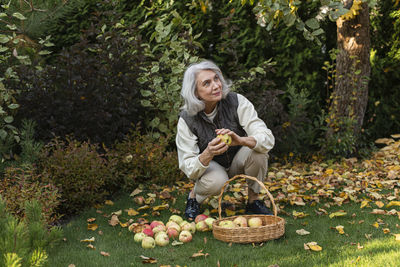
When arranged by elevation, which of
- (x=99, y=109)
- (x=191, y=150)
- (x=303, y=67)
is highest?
(x=303, y=67)

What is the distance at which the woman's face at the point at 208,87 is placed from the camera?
329 centimetres

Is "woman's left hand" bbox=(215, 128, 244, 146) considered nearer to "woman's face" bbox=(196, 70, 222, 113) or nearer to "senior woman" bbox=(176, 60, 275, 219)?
"senior woman" bbox=(176, 60, 275, 219)

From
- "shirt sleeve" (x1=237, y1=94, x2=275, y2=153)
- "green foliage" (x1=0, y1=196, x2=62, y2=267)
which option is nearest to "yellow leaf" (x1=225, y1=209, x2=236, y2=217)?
"shirt sleeve" (x1=237, y1=94, x2=275, y2=153)

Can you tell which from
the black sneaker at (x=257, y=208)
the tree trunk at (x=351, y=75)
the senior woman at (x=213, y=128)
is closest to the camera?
the senior woman at (x=213, y=128)

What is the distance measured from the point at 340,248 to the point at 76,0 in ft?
Answer: 12.1

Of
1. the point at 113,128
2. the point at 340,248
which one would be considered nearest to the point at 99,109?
the point at 113,128

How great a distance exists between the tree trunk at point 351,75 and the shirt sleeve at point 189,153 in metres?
3.02

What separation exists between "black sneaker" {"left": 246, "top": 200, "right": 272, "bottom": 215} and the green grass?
0.59ft

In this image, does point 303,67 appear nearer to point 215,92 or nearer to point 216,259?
point 215,92

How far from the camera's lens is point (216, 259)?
2609mm

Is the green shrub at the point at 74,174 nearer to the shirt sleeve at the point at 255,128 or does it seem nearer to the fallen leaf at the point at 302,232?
the shirt sleeve at the point at 255,128

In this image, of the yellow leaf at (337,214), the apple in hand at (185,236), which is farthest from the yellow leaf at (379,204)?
the apple in hand at (185,236)

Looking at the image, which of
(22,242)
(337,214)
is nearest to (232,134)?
(337,214)

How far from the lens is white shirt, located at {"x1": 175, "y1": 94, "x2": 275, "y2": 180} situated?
321 cm
